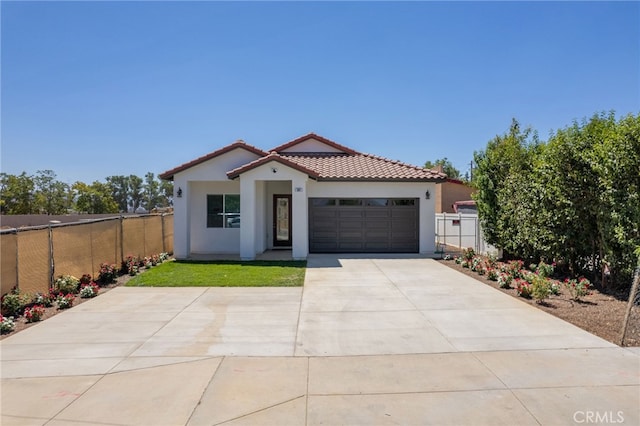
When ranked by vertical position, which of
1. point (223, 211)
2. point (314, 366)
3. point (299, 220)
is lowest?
point (314, 366)

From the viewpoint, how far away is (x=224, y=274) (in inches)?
462

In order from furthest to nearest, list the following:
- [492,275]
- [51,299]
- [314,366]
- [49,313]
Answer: [492,275]
[51,299]
[49,313]
[314,366]

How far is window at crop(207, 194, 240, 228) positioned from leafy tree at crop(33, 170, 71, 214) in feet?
144

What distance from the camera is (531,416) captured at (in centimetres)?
Answer: 382

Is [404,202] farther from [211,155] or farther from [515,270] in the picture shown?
[211,155]

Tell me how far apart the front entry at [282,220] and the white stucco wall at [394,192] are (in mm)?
2134

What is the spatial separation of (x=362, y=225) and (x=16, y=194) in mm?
46306

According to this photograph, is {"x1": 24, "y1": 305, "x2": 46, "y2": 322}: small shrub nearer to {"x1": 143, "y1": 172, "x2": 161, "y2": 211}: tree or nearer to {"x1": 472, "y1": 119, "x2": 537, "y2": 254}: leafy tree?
{"x1": 472, "y1": 119, "x2": 537, "y2": 254}: leafy tree

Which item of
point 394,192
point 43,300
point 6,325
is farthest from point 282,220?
point 6,325

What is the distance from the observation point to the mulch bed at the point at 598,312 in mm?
6172

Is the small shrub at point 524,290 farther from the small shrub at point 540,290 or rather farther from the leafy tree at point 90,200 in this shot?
the leafy tree at point 90,200

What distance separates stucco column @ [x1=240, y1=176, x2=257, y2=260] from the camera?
1446 cm

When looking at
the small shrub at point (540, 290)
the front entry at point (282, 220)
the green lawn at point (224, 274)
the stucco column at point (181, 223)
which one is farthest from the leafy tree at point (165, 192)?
the small shrub at point (540, 290)

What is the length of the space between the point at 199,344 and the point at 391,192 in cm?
1176
